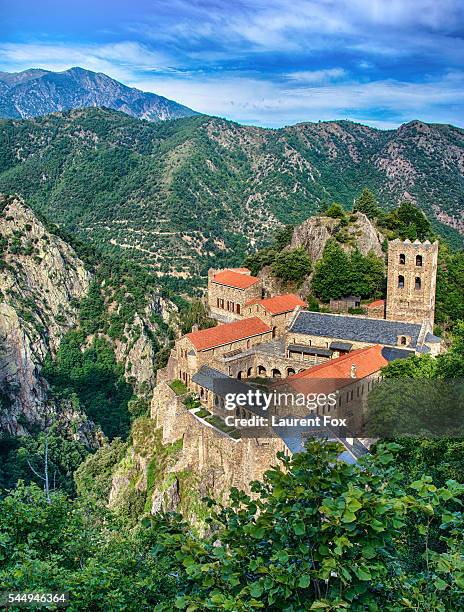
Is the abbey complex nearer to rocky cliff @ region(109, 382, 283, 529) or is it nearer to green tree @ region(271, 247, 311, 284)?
rocky cliff @ region(109, 382, 283, 529)

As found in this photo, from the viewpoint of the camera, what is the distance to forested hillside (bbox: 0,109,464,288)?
5241 inches

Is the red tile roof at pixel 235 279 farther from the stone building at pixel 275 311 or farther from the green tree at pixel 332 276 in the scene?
the green tree at pixel 332 276

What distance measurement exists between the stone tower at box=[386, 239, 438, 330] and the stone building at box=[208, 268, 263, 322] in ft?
35.9

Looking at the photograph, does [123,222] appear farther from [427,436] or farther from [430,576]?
[430,576]

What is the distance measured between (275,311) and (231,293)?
231 inches

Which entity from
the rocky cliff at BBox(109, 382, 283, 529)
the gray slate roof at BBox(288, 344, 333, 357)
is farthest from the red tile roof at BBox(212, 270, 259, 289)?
the rocky cliff at BBox(109, 382, 283, 529)

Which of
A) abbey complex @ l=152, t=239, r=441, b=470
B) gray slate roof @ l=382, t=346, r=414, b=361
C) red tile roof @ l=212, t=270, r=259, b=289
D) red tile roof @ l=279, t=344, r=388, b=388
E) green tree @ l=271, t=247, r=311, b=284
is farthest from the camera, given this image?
green tree @ l=271, t=247, r=311, b=284

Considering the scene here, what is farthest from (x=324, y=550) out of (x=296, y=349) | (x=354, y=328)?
(x=354, y=328)

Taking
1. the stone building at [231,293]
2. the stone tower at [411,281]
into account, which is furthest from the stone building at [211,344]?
the stone tower at [411,281]

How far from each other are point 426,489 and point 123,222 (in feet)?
472

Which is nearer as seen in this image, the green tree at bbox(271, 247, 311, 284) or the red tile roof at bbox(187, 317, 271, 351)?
the red tile roof at bbox(187, 317, 271, 351)

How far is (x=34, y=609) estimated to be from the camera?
10.1m

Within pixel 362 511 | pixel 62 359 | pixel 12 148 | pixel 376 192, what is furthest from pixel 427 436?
pixel 12 148

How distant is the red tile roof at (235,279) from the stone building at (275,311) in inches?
109
